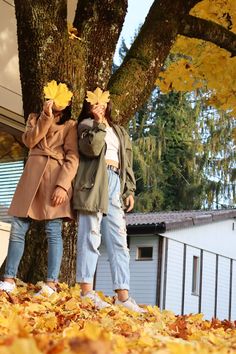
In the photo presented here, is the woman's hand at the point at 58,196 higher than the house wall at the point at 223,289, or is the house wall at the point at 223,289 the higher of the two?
the woman's hand at the point at 58,196

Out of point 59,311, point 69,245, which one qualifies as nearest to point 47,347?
point 59,311

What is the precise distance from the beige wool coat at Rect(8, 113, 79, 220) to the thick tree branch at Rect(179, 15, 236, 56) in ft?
7.49

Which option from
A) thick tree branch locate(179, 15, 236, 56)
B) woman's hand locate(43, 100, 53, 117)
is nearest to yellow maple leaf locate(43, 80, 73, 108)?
woman's hand locate(43, 100, 53, 117)

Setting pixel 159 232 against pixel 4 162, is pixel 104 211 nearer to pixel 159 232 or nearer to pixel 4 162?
pixel 4 162

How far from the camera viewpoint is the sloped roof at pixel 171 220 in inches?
805

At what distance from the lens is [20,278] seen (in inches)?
231

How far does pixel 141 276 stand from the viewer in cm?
2108

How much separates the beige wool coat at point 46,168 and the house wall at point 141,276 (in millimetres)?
16107

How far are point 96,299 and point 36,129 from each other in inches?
50.9

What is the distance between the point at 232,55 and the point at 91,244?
10.9ft

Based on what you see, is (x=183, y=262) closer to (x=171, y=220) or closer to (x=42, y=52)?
(x=171, y=220)

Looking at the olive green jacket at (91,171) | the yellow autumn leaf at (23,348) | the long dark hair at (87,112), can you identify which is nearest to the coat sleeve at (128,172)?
the long dark hair at (87,112)

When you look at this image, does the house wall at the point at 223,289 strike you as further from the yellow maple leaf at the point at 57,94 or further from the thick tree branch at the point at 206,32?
the yellow maple leaf at the point at 57,94

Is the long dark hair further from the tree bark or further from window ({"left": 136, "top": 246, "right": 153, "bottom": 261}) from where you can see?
window ({"left": 136, "top": 246, "right": 153, "bottom": 261})
